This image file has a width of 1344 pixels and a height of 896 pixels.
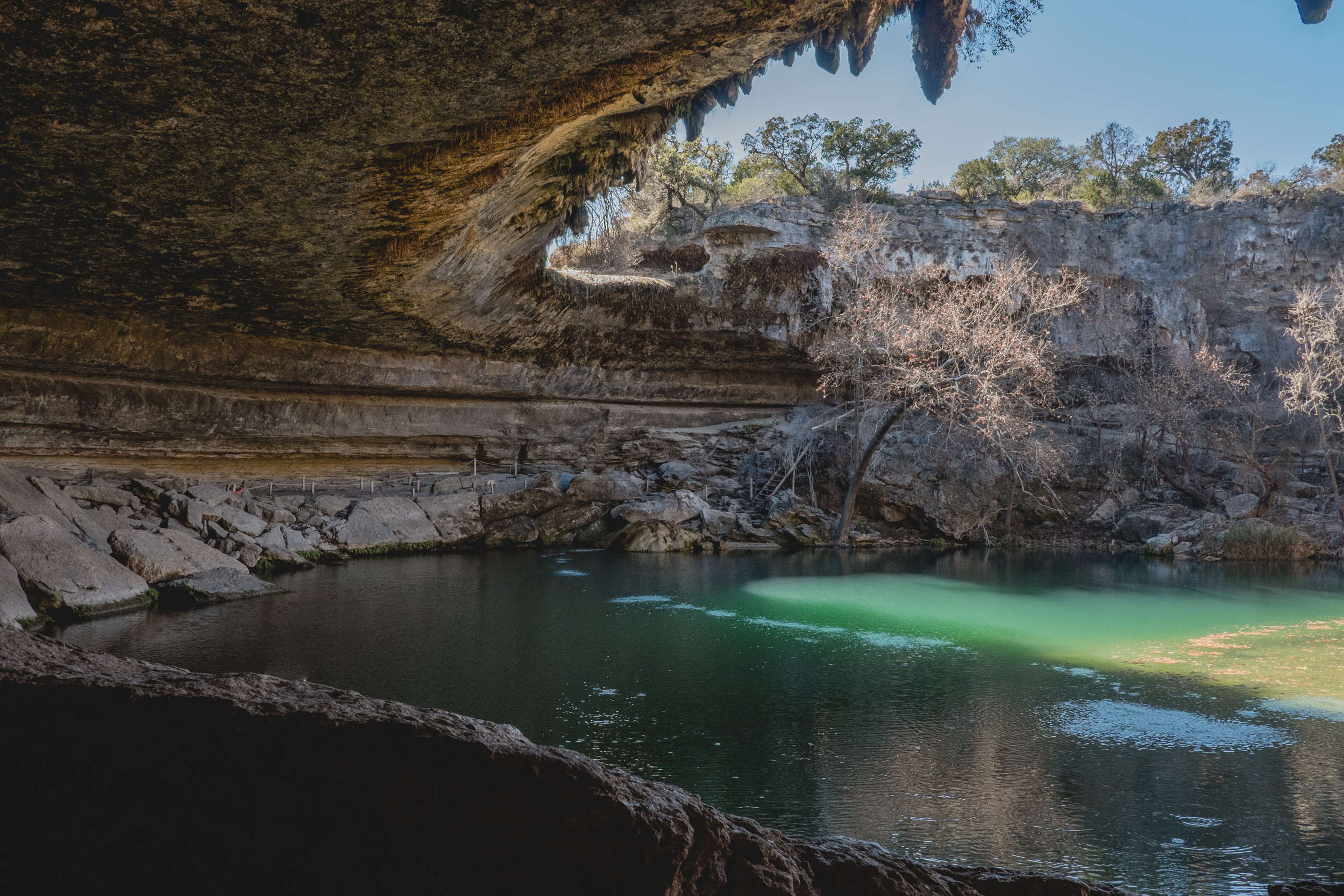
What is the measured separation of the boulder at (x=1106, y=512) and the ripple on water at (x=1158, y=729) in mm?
16580

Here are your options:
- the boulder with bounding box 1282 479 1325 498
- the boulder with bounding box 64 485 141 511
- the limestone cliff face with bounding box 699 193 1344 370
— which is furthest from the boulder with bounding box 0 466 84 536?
the boulder with bounding box 1282 479 1325 498

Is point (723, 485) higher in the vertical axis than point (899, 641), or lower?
higher

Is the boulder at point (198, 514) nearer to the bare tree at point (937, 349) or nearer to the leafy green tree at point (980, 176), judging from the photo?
the bare tree at point (937, 349)

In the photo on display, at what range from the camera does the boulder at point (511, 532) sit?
1831cm

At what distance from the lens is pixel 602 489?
19484 mm

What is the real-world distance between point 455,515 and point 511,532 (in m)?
1.38

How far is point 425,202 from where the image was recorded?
745 cm

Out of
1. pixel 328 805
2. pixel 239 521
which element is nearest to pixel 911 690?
pixel 328 805

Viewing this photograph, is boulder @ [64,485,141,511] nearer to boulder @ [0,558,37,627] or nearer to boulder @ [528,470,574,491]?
boulder @ [0,558,37,627]

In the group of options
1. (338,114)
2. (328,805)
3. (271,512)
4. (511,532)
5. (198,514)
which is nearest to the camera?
(328,805)

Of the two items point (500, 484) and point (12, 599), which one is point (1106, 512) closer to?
point (500, 484)

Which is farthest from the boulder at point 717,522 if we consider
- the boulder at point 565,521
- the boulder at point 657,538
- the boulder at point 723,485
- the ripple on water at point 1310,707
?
the ripple on water at point 1310,707

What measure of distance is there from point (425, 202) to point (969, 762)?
6.52 m

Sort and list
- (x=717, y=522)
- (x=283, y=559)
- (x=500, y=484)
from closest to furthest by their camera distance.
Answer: (x=283, y=559) < (x=717, y=522) < (x=500, y=484)
